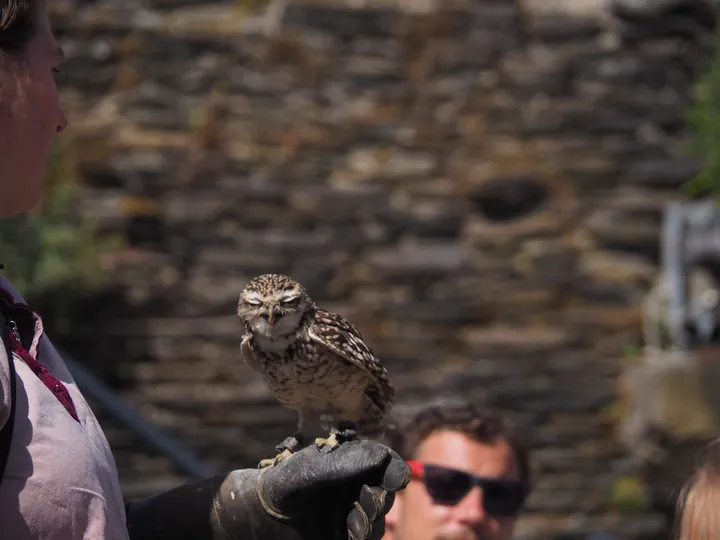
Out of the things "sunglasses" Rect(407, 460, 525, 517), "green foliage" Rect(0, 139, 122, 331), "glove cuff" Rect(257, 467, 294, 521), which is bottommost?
"green foliage" Rect(0, 139, 122, 331)

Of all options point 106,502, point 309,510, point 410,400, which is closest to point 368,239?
point 410,400

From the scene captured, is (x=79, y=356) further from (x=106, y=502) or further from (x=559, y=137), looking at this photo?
(x=106, y=502)

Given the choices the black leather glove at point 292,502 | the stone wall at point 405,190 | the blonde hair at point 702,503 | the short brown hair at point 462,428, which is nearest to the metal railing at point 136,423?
the stone wall at point 405,190

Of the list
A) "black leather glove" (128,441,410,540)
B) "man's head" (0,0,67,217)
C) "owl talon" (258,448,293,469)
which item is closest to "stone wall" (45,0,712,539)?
"owl talon" (258,448,293,469)

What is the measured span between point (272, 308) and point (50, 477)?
943mm

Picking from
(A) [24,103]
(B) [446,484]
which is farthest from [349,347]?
(A) [24,103]

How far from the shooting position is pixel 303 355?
7.91 ft

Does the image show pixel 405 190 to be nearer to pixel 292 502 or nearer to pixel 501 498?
pixel 501 498

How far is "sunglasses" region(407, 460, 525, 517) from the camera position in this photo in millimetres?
2859

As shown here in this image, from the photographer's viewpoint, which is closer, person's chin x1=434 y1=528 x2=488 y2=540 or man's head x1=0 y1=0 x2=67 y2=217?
man's head x1=0 y1=0 x2=67 y2=217

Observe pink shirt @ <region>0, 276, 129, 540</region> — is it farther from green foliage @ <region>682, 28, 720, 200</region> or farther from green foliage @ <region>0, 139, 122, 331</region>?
green foliage @ <region>682, 28, 720, 200</region>

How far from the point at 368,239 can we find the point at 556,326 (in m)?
1.21

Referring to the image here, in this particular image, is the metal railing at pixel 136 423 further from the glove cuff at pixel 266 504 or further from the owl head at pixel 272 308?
the glove cuff at pixel 266 504

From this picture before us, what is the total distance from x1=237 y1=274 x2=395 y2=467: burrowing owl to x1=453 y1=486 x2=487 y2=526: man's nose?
19.1 inches
